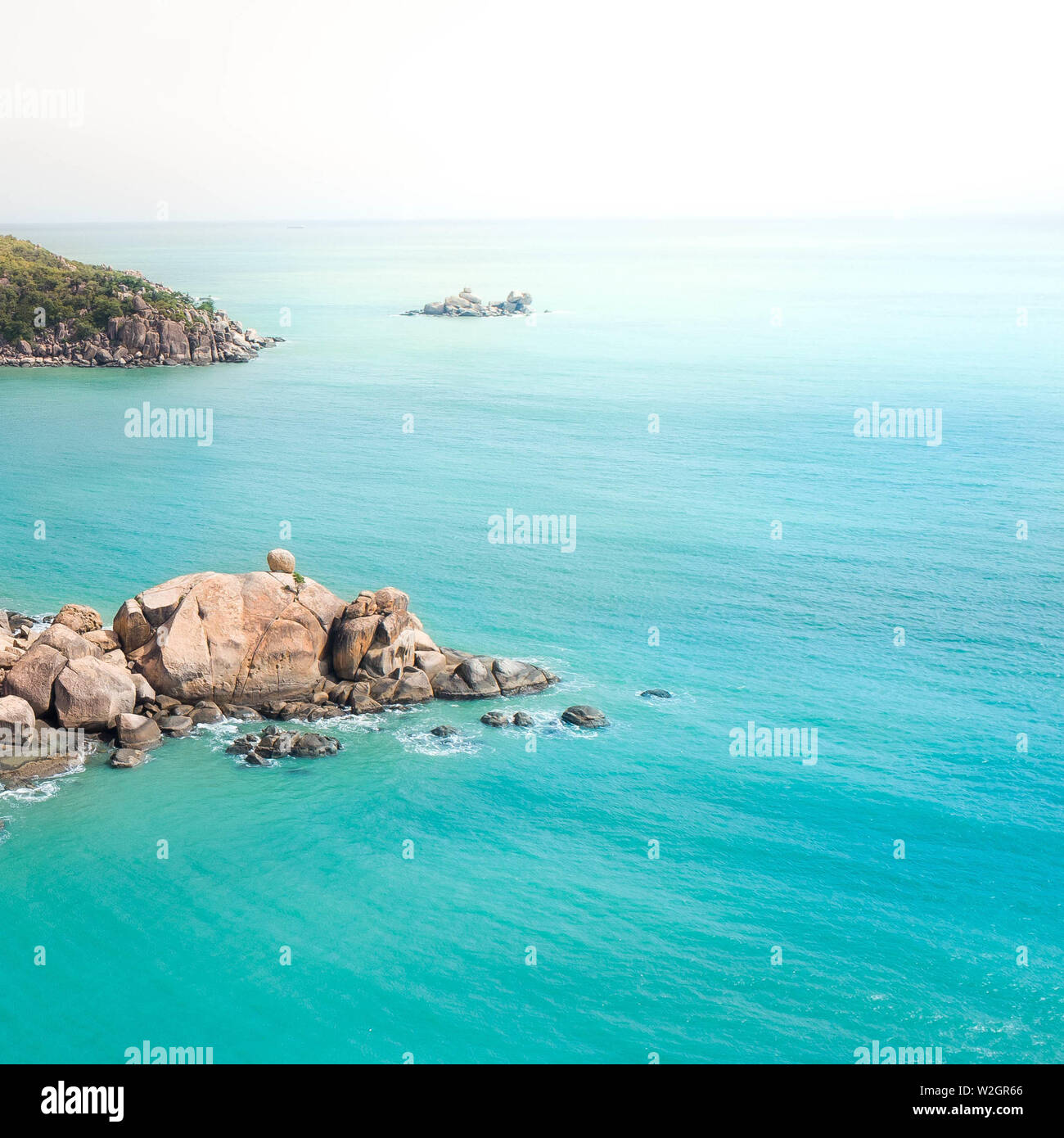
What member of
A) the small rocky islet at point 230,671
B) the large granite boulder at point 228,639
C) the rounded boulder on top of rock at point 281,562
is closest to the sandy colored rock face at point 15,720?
the small rocky islet at point 230,671

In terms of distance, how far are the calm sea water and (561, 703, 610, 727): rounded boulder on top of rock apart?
1098 mm

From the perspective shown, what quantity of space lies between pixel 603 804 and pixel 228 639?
2174cm

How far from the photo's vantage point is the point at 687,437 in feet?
401

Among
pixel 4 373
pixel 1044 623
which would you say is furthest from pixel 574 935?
pixel 4 373

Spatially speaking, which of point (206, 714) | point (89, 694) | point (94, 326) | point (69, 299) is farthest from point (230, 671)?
point (69, 299)

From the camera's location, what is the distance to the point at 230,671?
57.9 metres

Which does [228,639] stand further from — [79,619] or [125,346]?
[125,346]

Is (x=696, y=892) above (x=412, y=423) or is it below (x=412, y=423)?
below

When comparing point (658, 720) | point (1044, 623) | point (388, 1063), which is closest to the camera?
point (388, 1063)

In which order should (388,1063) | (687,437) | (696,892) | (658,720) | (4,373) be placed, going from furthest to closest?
1. (4,373)
2. (687,437)
3. (658,720)
4. (696,892)
5. (388,1063)

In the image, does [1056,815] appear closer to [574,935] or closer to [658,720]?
[658,720]

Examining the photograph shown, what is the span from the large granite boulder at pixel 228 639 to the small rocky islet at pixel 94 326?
382 feet

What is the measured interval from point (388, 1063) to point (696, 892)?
1461 centimetres

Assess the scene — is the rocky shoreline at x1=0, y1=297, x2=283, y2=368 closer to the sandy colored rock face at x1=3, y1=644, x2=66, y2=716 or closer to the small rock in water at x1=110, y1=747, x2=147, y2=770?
the sandy colored rock face at x1=3, y1=644, x2=66, y2=716
